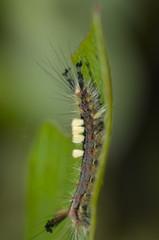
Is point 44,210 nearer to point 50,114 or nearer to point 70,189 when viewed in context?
point 70,189

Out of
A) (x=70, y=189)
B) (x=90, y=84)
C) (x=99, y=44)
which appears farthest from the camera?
(x=70, y=189)

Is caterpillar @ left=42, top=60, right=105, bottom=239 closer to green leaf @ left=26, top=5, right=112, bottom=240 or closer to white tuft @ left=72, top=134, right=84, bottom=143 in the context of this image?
white tuft @ left=72, top=134, right=84, bottom=143

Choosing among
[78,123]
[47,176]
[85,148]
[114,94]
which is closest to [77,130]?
[78,123]

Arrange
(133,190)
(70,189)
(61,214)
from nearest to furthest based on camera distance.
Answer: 1. (61,214)
2. (70,189)
3. (133,190)

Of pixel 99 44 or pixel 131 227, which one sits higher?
pixel 99 44

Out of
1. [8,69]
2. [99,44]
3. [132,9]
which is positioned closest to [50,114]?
[8,69]

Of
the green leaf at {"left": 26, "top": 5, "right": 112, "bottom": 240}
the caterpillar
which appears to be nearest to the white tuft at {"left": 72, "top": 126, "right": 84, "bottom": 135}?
the caterpillar

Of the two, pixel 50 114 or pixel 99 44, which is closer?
pixel 99 44
